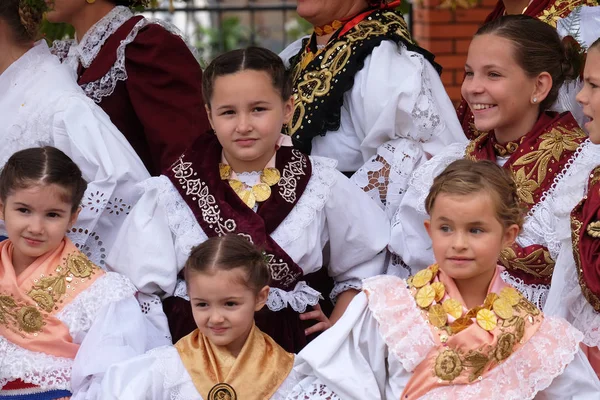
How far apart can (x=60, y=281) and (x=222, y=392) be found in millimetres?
720

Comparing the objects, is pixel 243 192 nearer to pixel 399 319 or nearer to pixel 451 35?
pixel 399 319

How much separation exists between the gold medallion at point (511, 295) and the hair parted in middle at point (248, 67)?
1045 millimetres

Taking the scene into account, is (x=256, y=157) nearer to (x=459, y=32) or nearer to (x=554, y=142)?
(x=554, y=142)

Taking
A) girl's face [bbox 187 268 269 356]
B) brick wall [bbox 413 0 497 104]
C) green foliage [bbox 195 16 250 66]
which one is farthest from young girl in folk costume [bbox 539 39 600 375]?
green foliage [bbox 195 16 250 66]

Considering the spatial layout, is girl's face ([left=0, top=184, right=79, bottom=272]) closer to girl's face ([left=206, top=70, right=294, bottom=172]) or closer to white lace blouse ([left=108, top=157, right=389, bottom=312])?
white lace blouse ([left=108, top=157, right=389, bottom=312])

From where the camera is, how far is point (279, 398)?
3469mm

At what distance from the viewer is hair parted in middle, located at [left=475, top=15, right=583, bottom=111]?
155 inches

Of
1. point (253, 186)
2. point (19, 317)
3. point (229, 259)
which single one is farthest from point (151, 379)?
point (253, 186)

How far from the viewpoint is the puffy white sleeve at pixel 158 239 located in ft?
12.5

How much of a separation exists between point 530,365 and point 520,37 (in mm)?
1230

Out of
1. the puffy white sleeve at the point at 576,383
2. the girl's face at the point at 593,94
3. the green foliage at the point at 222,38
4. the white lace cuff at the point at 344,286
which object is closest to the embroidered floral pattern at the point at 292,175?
the white lace cuff at the point at 344,286

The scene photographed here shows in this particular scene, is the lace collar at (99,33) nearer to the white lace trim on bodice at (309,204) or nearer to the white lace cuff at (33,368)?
the white lace trim on bodice at (309,204)

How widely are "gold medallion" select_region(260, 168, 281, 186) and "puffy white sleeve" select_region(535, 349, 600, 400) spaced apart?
1152mm

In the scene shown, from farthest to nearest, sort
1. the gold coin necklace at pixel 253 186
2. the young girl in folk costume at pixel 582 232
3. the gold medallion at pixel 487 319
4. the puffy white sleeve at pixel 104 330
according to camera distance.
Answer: the gold coin necklace at pixel 253 186
the puffy white sleeve at pixel 104 330
the young girl in folk costume at pixel 582 232
the gold medallion at pixel 487 319
